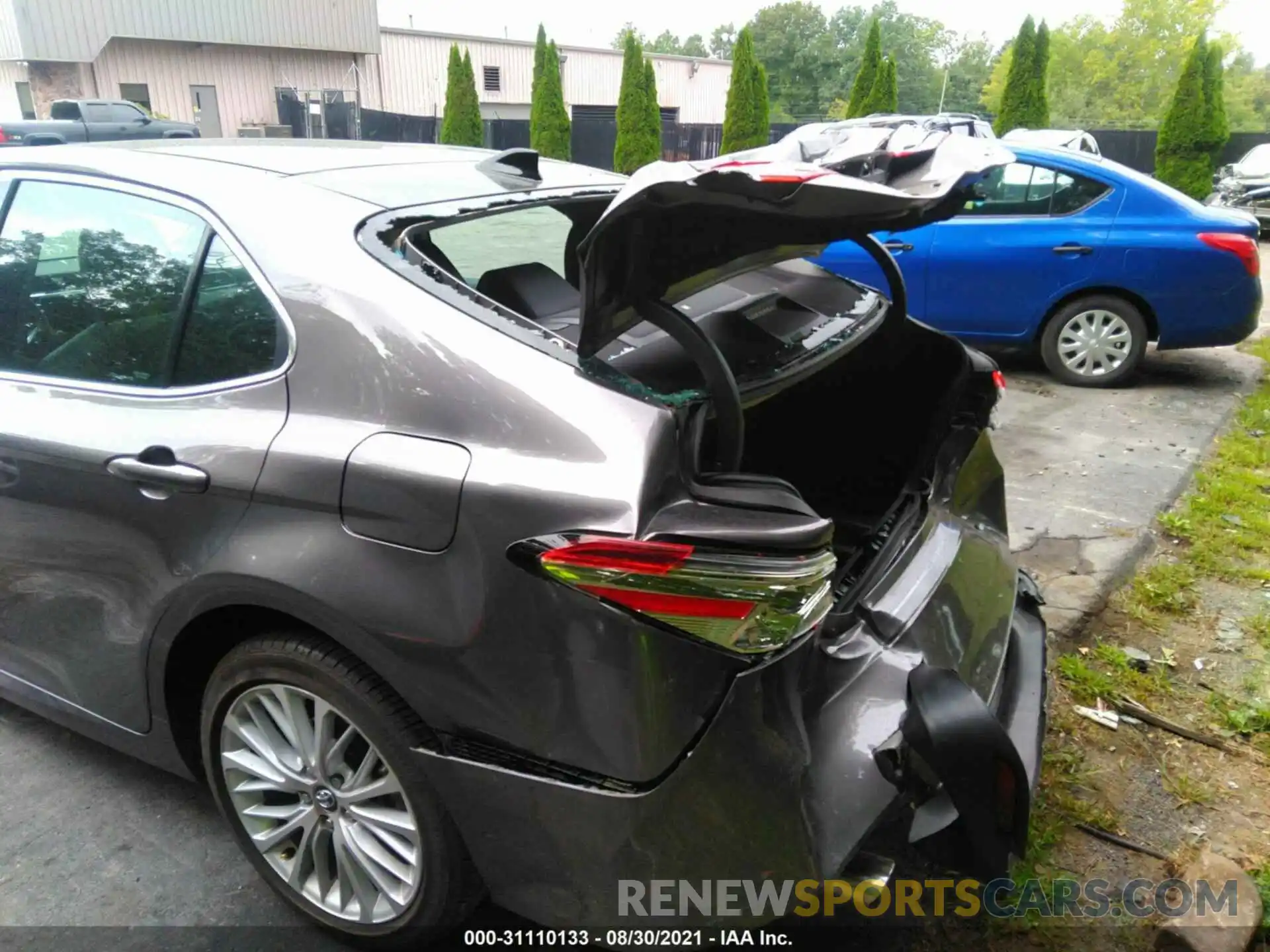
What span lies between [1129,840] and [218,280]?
257 cm

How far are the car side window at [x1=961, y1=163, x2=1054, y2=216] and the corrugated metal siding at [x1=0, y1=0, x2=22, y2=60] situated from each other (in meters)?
28.7

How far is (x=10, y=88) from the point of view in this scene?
2791 centimetres

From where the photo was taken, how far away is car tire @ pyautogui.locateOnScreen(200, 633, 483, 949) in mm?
1862

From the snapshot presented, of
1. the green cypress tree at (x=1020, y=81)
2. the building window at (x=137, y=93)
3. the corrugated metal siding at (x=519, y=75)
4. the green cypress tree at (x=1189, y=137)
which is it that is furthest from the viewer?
the corrugated metal siding at (x=519, y=75)

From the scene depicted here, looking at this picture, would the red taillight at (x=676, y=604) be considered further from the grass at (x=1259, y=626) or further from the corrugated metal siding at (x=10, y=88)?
the corrugated metal siding at (x=10, y=88)

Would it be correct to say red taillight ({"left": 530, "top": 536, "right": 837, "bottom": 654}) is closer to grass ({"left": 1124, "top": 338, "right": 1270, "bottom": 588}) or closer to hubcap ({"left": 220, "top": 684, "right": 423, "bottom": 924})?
hubcap ({"left": 220, "top": 684, "right": 423, "bottom": 924})

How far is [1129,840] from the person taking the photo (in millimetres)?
2514

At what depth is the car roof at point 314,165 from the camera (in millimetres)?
2166

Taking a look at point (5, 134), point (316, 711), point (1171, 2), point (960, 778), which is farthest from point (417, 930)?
point (1171, 2)

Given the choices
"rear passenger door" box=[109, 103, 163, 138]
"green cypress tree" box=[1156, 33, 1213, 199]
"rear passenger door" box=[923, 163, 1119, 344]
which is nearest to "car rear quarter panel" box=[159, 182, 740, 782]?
"rear passenger door" box=[923, 163, 1119, 344]

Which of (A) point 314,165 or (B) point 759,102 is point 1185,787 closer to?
(A) point 314,165

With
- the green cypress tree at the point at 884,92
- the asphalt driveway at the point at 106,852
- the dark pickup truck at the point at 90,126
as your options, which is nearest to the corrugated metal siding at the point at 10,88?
the dark pickup truck at the point at 90,126

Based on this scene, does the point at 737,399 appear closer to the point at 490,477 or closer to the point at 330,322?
the point at 490,477

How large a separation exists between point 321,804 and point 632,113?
22214mm
